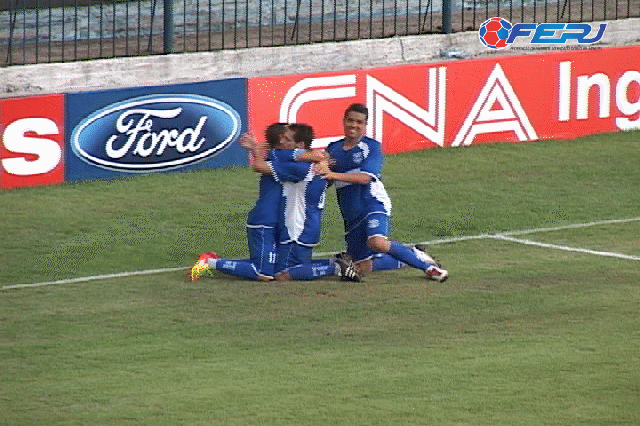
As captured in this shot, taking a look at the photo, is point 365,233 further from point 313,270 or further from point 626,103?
point 626,103

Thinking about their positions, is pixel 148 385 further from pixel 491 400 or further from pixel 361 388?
pixel 491 400

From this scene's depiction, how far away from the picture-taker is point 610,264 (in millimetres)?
12219

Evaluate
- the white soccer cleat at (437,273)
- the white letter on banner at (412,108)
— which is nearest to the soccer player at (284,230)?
the white soccer cleat at (437,273)

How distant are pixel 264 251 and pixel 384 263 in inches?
43.8

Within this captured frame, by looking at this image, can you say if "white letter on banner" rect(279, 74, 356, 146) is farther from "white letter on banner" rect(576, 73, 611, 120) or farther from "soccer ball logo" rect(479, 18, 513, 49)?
"white letter on banner" rect(576, 73, 611, 120)

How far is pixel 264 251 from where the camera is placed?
1168cm

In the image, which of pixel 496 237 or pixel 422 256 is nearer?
pixel 422 256

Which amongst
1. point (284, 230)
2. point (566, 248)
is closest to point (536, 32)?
point (566, 248)

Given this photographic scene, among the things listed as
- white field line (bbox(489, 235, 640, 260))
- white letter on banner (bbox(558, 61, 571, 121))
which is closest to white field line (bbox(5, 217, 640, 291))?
white field line (bbox(489, 235, 640, 260))

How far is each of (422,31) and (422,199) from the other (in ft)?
15.4

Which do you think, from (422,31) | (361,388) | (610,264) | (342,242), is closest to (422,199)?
(342,242)

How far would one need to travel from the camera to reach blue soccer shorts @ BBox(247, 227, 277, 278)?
11.7m

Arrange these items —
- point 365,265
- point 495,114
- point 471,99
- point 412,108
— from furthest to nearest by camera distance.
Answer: point 495,114, point 471,99, point 412,108, point 365,265

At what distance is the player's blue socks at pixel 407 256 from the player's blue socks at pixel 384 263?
1.29ft
